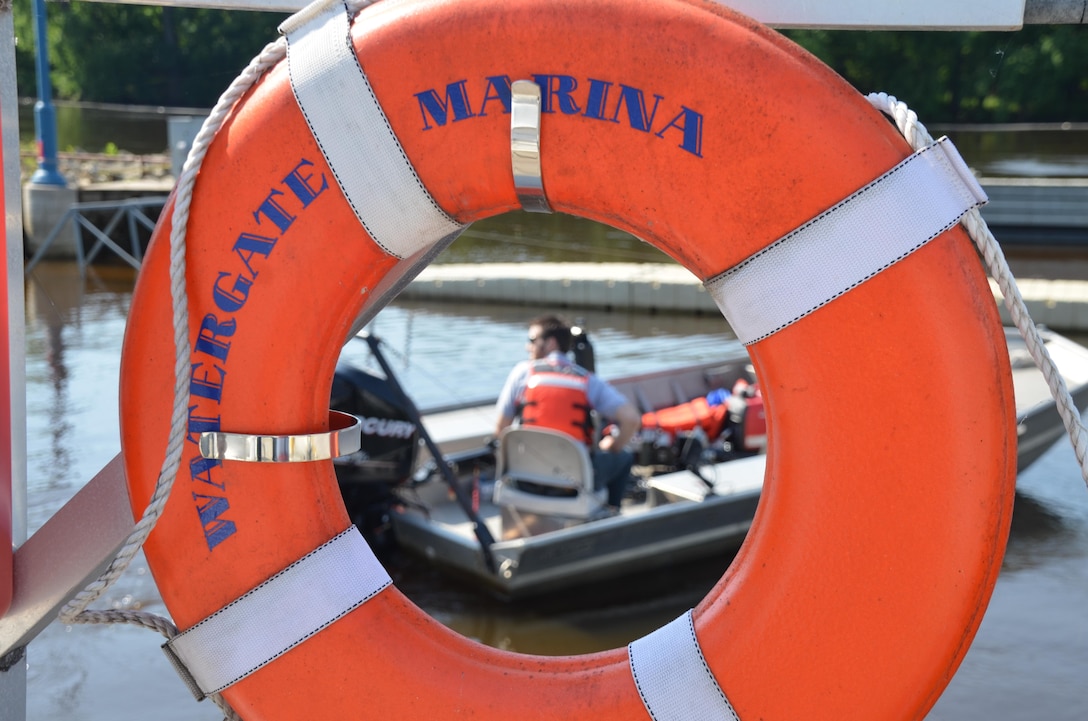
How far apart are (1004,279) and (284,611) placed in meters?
1.15

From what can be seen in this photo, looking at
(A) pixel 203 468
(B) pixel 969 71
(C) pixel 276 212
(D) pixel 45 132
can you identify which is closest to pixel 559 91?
(C) pixel 276 212

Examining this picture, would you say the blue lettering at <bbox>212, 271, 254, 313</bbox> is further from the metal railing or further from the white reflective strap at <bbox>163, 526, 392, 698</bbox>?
the metal railing

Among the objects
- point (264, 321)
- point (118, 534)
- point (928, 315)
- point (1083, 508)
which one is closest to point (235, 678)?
point (118, 534)

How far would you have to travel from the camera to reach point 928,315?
1.53m

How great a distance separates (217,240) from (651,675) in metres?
0.90

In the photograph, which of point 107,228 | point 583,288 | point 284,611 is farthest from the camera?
point 107,228

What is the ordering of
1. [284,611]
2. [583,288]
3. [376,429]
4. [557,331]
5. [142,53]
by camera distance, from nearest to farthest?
1. [284,611]
2. [376,429]
3. [557,331]
4. [583,288]
5. [142,53]

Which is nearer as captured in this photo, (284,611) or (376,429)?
(284,611)

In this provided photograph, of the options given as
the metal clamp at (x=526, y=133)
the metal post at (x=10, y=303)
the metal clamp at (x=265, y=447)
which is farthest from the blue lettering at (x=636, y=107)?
the metal post at (x=10, y=303)

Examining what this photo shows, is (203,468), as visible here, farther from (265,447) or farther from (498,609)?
(498,609)

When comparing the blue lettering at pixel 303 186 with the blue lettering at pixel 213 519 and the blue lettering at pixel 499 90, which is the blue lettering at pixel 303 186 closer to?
the blue lettering at pixel 499 90

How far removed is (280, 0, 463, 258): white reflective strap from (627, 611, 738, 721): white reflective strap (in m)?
0.72

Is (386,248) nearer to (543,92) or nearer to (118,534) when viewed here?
(543,92)

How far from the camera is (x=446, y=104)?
5.40 feet
